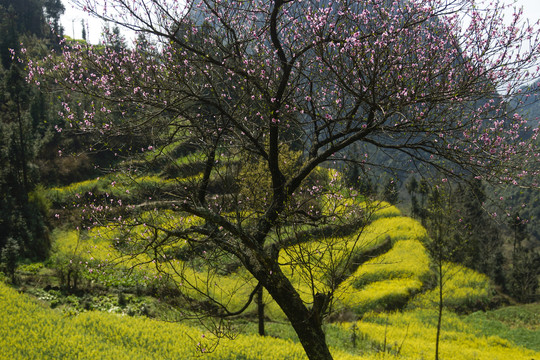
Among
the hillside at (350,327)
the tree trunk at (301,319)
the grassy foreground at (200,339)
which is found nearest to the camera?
the tree trunk at (301,319)

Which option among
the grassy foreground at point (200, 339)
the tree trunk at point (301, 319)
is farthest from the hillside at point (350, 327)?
the tree trunk at point (301, 319)

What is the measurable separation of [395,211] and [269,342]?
27.1 meters

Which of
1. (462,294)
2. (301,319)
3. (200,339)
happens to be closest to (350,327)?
(200,339)

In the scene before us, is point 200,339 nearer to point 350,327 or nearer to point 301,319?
point 301,319

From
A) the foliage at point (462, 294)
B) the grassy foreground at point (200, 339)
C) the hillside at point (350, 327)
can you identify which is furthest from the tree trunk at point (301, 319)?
the foliage at point (462, 294)

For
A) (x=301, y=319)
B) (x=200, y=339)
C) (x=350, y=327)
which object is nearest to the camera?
(x=301, y=319)

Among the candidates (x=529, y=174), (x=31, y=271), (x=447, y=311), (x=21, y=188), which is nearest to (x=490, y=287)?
(x=447, y=311)

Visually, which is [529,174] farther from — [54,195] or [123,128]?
[54,195]

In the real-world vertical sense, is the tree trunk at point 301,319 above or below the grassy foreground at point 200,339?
above

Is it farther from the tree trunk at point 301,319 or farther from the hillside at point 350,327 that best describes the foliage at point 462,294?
the tree trunk at point 301,319

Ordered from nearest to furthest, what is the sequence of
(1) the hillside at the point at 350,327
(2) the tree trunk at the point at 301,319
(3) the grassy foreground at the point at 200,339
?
(2) the tree trunk at the point at 301,319 < (3) the grassy foreground at the point at 200,339 < (1) the hillside at the point at 350,327

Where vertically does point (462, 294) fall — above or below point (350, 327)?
below

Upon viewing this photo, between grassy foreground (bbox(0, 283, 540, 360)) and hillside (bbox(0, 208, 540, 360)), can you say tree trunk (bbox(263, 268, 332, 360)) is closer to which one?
hillside (bbox(0, 208, 540, 360))

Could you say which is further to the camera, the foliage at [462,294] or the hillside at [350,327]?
the foliage at [462,294]
